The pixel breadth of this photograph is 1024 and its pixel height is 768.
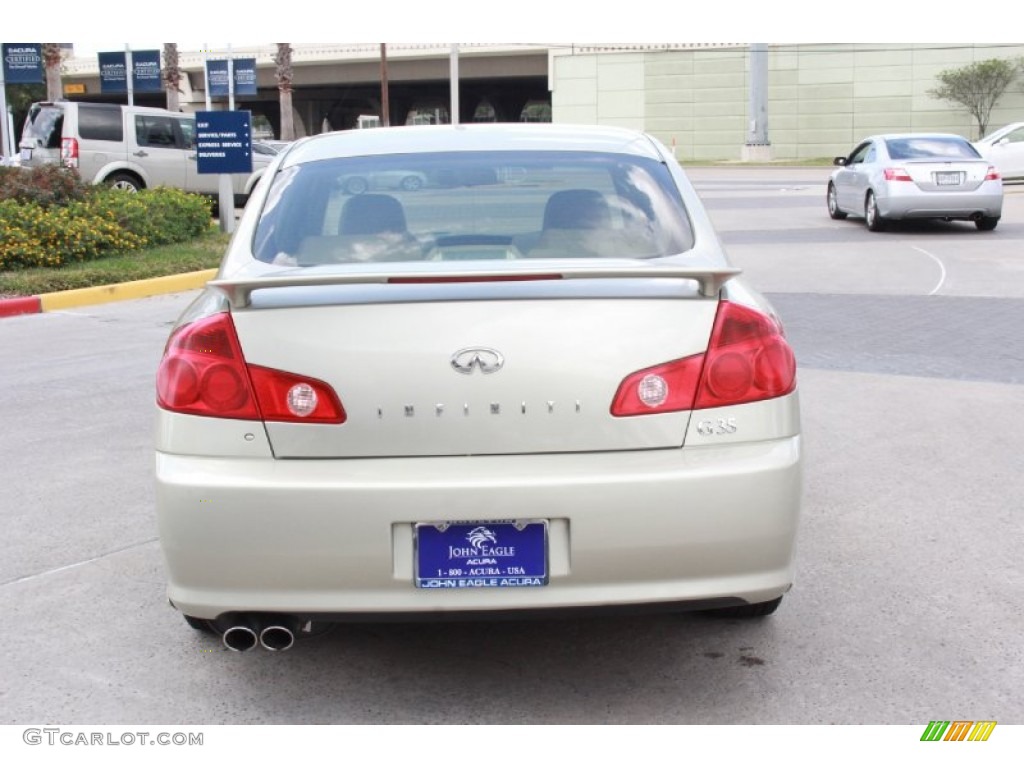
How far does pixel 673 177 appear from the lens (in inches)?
164

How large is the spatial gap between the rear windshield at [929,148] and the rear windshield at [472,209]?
14813mm

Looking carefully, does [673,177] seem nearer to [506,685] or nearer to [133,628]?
[506,685]

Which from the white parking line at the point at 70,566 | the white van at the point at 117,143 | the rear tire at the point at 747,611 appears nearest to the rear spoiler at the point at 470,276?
the rear tire at the point at 747,611

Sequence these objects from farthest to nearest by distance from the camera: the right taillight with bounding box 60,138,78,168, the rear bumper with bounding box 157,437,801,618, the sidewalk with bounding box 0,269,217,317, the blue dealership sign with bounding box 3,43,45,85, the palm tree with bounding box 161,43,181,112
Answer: the palm tree with bounding box 161,43,181,112
the blue dealership sign with bounding box 3,43,45,85
the right taillight with bounding box 60,138,78,168
the sidewalk with bounding box 0,269,217,317
the rear bumper with bounding box 157,437,801,618

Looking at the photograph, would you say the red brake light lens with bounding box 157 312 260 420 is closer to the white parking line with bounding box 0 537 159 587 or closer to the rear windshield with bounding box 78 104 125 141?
the white parking line with bounding box 0 537 159 587

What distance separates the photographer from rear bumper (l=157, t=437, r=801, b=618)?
3.16 m

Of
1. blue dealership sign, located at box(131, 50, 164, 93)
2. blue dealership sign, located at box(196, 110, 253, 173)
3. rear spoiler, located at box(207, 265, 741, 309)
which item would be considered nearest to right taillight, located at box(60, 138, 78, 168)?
blue dealership sign, located at box(196, 110, 253, 173)

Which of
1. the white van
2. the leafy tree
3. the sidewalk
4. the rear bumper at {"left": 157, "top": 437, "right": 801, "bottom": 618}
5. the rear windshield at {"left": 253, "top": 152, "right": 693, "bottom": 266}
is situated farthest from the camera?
the leafy tree

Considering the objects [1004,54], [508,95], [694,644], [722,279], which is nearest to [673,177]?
[722,279]

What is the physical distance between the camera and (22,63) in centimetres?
3388

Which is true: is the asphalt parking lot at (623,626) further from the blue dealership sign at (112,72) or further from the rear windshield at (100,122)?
the blue dealership sign at (112,72)

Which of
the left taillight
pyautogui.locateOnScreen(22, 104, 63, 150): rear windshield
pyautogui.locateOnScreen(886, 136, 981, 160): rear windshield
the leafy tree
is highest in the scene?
the leafy tree

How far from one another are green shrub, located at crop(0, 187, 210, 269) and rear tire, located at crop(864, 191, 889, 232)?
375 inches
